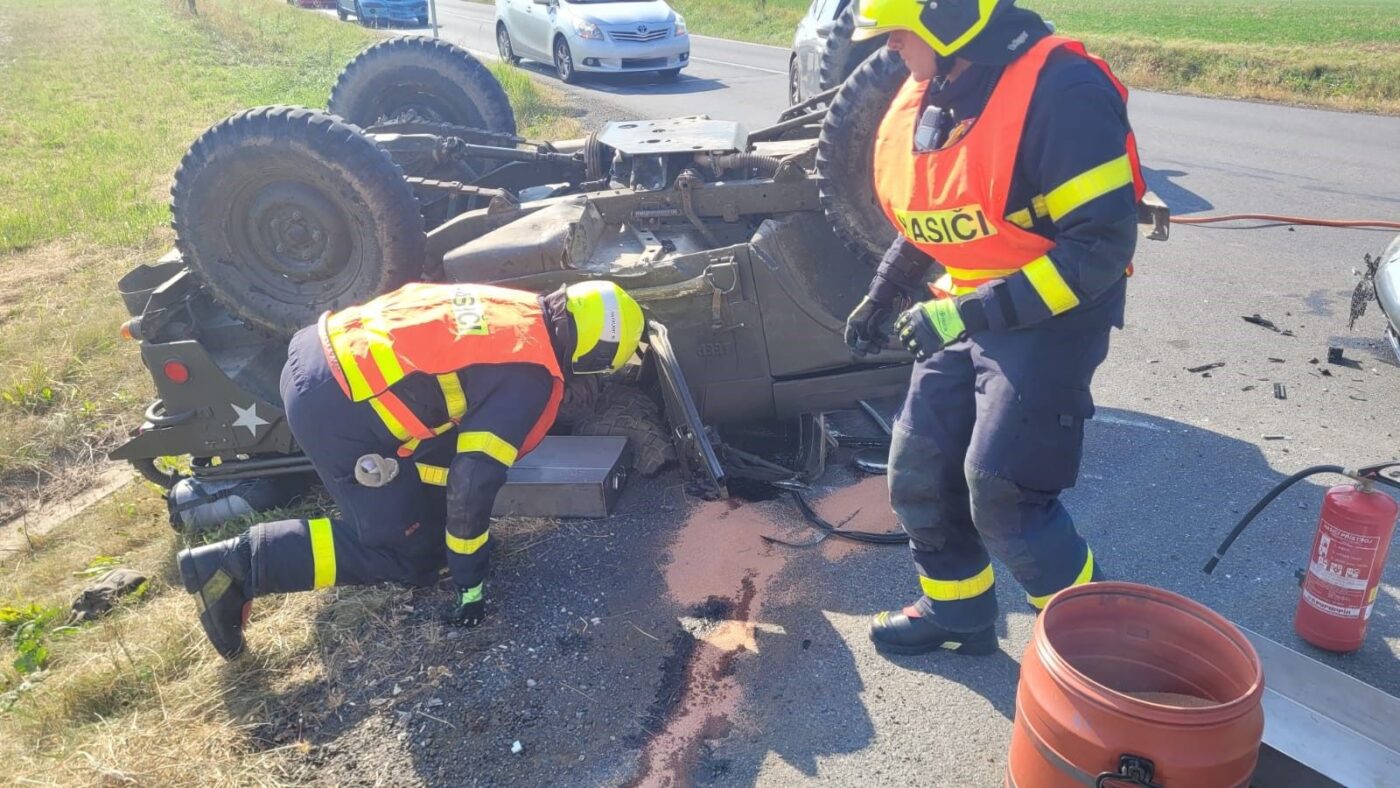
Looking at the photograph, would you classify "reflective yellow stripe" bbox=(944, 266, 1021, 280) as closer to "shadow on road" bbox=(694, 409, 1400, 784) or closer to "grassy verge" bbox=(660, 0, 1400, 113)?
"shadow on road" bbox=(694, 409, 1400, 784)

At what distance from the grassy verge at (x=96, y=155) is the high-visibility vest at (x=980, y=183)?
5.03 m

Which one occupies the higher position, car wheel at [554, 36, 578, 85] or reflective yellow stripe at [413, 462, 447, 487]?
car wheel at [554, 36, 578, 85]

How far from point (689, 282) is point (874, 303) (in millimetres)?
1136

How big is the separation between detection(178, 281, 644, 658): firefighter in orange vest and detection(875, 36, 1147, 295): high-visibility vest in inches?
42.6

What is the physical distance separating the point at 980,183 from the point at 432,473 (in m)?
2.09

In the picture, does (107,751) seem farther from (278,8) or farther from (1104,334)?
(278,8)

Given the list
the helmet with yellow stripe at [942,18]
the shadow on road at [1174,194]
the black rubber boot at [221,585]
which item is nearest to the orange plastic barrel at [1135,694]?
the helmet with yellow stripe at [942,18]

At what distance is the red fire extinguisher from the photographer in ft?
9.36

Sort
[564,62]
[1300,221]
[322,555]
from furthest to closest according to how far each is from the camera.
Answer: [564,62], [1300,221], [322,555]

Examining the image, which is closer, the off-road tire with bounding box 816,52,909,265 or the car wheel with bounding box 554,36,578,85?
the off-road tire with bounding box 816,52,909,265

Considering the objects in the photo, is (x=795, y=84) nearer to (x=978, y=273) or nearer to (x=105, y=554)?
(x=105, y=554)

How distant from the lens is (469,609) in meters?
3.44

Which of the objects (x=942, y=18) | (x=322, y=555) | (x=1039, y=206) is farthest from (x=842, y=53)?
(x=322, y=555)

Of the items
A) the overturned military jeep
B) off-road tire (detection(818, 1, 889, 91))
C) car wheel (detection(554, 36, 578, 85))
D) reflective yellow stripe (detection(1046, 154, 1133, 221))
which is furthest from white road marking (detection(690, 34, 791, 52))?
reflective yellow stripe (detection(1046, 154, 1133, 221))
